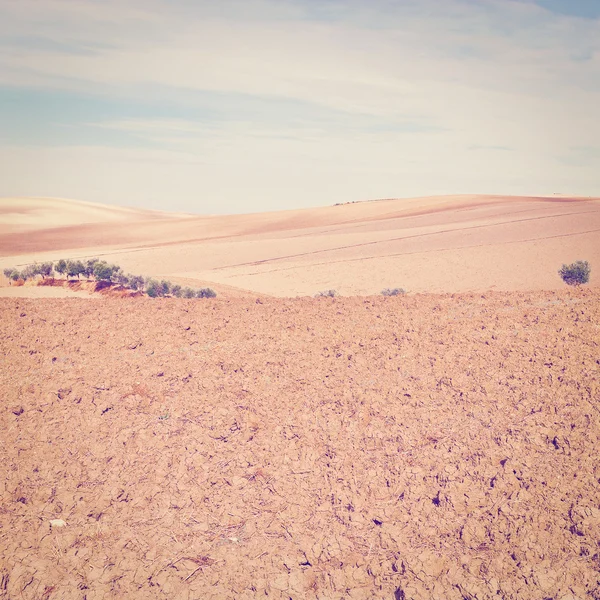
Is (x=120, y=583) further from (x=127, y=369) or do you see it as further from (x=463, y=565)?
(x=127, y=369)

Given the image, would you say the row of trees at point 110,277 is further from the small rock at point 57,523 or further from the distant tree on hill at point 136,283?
the small rock at point 57,523

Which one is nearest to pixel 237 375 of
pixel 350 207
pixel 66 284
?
pixel 66 284

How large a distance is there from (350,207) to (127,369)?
295 ft

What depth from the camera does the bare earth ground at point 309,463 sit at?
22.5 feet

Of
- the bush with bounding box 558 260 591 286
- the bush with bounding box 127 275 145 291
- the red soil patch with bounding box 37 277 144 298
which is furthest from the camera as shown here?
the bush with bounding box 127 275 145 291

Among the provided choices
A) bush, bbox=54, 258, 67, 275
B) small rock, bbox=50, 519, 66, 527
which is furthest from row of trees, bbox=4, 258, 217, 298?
small rock, bbox=50, 519, 66, 527

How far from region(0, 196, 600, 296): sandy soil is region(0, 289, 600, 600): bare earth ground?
24201mm

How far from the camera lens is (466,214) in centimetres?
7375

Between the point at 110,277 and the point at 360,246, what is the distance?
25.9 metres

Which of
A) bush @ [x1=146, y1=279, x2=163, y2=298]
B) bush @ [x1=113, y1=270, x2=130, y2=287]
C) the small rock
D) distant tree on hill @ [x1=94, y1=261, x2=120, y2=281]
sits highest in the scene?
distant tree on hill @ [x1=94, y1=261, x2=120, y2=281]

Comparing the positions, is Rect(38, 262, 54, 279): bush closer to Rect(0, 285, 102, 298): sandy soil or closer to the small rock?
Rect(0, 285, 102, 298): sandy soil

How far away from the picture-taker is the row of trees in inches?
1281

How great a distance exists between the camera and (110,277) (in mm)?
38844

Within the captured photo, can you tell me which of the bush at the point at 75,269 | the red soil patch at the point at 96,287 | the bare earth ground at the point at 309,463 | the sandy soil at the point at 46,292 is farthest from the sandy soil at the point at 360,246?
the bare earth ground at the point at 309,463
